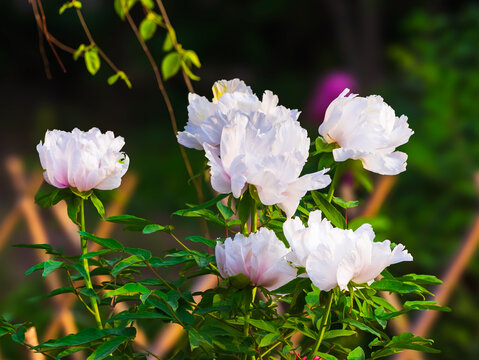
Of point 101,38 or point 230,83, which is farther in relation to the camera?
point 101,38

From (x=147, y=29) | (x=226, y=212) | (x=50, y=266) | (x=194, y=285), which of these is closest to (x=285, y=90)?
(x=194, y=285)

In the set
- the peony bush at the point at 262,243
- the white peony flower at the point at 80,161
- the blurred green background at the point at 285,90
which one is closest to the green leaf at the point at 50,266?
the peony bush at the point at 262,243

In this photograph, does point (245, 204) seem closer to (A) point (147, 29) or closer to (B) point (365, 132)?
(B) point (365, 132)

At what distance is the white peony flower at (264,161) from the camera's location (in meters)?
0.83

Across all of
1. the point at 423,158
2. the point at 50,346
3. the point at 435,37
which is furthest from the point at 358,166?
the point at 435,37

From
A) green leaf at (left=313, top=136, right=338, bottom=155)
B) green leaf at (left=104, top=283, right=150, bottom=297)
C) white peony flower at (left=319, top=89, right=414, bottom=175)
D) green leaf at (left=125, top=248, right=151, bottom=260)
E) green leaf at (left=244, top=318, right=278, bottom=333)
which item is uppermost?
white peony flower at (left=319, top=89, right=414, bottom=175)

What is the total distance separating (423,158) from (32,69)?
30.8ft

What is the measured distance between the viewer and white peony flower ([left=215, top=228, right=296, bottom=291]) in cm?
84

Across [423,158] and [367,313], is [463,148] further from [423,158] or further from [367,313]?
[367,313]

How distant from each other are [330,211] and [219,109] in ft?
0.62

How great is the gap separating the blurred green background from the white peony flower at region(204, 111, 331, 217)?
58.1 inches

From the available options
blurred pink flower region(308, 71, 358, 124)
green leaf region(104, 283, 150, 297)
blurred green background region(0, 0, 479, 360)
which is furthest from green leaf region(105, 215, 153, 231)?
blurred pink flower region(308, 71, 358, 124)

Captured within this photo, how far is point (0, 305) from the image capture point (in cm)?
347

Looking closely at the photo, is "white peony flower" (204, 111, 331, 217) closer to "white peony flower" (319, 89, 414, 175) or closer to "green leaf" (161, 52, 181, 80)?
"white peony flower" (319, 89, 414, 175)
